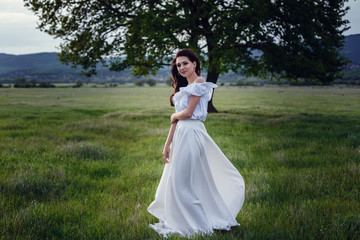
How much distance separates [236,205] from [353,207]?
187 centimetres

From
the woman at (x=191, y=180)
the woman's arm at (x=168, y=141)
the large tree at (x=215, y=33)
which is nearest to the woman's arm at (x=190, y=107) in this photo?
the woman at (x=191, y=180)

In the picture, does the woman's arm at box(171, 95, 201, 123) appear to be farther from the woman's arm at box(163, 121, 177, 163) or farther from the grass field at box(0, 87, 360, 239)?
the grass field at box(0, 87, 360, 239)

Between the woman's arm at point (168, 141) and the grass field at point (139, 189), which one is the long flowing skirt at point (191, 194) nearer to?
the woman's arm at point (168, 141)

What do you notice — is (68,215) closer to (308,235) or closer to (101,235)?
(101,235)

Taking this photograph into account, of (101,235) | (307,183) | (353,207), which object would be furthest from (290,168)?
(101,235)

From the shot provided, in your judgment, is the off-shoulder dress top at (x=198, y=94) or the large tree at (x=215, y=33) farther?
the large tree at (x=215, y=33)

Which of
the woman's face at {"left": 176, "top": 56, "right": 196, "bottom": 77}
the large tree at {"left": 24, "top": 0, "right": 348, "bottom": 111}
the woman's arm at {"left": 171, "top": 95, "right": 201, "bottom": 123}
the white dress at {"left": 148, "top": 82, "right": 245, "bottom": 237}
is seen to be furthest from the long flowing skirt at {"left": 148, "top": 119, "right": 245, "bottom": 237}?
the large tree at {"left": 24, "top": 0, "right": 348, "bottom": 111}

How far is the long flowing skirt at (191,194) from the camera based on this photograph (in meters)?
3.25

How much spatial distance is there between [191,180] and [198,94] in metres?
1.15

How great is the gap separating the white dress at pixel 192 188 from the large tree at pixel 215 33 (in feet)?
38.5

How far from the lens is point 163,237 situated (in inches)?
119

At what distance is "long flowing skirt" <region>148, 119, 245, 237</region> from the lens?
325 cm

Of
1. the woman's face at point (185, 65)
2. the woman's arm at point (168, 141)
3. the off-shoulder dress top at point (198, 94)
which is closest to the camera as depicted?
the off-shoulder dress top at point (198, 94)

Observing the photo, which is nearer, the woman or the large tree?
the woman
